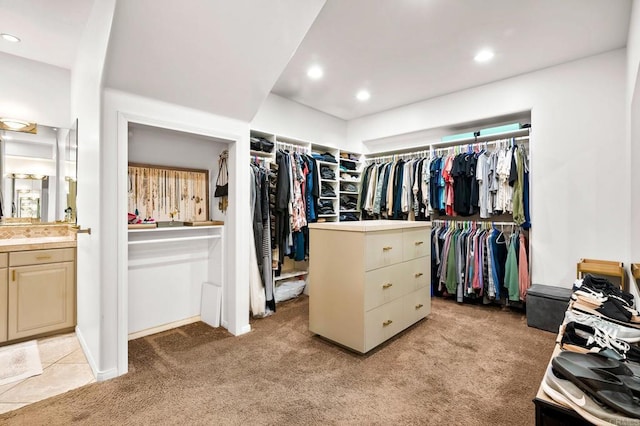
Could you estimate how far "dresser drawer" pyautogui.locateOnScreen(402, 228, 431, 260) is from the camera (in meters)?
2.80

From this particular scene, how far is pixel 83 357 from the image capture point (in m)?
2.42

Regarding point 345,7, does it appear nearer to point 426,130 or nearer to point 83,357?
point 426,130

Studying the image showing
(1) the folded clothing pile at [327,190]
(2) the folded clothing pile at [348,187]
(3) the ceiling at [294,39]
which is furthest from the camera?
(2) the folded clothing pile at [348,187]

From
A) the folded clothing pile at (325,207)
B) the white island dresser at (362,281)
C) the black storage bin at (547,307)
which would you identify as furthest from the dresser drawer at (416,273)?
the folded clothing pile at (325,207)

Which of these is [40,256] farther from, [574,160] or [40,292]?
[574,160]

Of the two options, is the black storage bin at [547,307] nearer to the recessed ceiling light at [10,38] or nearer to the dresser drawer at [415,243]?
the dresser drawer at [415,243]

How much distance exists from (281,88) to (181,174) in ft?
5.76

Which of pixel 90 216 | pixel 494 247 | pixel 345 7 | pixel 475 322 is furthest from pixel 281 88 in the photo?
pixel 475 322

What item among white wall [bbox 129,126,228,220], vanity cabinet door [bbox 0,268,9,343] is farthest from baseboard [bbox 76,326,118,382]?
white wall [bbox 129,126,228,220]

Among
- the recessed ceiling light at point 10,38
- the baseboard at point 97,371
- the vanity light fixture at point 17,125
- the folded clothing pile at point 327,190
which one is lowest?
the baseboard at point 97,371

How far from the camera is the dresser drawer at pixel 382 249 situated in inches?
92.9

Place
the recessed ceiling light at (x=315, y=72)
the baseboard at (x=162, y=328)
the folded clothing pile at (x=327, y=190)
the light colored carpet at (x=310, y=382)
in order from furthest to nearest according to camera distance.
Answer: the folded clothing pile at (x=327, y=190) → the recessed ceiling light at (x=315, y=72) → the baseboard at (x=162, y=328) → the light colored carpet at (x=310, y=382)

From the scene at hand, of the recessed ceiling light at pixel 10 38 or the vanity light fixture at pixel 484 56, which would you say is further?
the vanity light fixture at pixel 484 56

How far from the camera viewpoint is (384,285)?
2523mm
